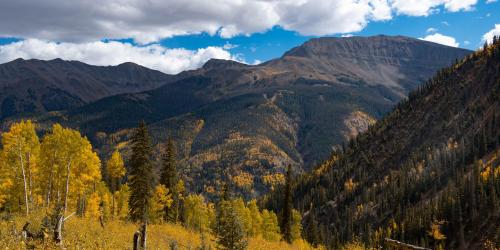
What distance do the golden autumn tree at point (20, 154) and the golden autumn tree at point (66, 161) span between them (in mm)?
1421

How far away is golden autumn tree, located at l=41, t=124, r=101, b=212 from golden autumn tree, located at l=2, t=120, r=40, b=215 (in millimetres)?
1421

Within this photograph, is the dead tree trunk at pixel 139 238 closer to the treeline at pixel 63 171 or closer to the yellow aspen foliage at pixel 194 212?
the treeline at pixel 63 171

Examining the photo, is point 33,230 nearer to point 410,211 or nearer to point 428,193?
point 410,211

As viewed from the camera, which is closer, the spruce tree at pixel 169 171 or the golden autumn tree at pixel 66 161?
the golden autumn tree at pixel 66 161

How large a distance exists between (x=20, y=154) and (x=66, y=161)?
5.55 metres

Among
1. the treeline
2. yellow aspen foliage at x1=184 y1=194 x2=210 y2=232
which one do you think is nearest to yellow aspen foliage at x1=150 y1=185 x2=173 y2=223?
the treeline

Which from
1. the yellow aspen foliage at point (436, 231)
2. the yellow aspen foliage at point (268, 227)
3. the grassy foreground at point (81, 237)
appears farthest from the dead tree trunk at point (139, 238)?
the yellow aspen foliage at point (436, 231)

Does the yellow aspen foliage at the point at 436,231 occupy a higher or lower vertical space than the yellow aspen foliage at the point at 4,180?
lower

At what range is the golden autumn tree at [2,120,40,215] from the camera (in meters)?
46.3

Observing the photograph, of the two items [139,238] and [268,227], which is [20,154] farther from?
[268,227]

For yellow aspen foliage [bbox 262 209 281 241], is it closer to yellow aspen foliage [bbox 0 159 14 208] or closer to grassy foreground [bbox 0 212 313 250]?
grassy foreground [bbox 0 212 313 250]

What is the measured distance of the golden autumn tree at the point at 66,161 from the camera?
4956cm

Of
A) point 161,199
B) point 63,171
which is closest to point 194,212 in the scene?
point 161,199

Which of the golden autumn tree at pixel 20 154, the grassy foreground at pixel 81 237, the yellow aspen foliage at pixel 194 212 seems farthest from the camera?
the yellow aspen foliage at pixel 194 212
